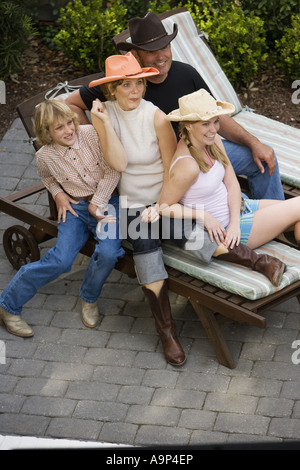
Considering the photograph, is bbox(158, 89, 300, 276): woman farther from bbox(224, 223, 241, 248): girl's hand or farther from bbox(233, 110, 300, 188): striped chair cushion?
bbox(233, 110, 300, 188): striped chair cushion

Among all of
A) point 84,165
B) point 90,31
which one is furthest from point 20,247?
point 90,31

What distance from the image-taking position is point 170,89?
5.99 meters

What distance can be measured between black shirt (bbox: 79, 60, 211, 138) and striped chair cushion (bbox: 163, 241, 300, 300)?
3.36 feet

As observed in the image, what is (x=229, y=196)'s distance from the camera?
5.61m

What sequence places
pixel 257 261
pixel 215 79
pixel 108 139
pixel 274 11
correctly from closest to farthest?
pixel 257 261, pixel 108 139, pixel 215 79, pixel 274 11

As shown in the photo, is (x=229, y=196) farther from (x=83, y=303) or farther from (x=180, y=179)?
(x=83, y=303)

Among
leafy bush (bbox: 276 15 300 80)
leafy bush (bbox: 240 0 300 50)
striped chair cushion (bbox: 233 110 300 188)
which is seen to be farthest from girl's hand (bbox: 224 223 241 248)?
leafy bush (bbox: 240 0 300 50)

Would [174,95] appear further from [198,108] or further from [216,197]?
[216,197]

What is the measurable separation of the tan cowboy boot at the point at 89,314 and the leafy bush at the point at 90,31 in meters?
3.39

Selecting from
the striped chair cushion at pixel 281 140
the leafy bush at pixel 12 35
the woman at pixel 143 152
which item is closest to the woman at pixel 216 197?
the woman at pixel 143 152

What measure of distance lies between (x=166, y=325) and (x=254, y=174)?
1370 millimetres

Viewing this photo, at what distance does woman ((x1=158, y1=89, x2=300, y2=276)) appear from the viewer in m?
5.31

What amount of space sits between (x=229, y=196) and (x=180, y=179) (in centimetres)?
41
